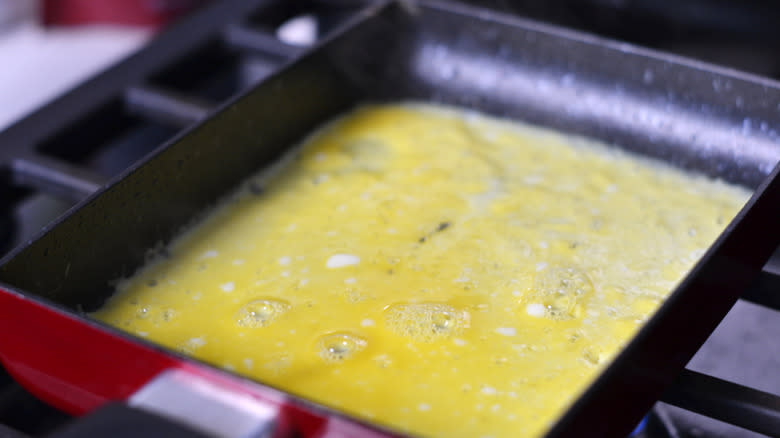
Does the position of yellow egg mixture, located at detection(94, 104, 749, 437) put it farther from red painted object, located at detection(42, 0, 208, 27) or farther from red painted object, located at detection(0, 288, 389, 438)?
red painted object, located at detection(42, 0, 208, 27)

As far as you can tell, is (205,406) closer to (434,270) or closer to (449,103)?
(434,270)

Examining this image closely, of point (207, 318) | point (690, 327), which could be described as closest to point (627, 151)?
point (690, 327)

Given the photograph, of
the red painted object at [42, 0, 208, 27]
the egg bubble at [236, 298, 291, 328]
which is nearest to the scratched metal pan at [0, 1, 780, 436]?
the egg bubble at [236, 298, 291, 328]

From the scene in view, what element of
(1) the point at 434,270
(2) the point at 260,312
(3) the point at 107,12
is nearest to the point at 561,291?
(1) the point at 434,270

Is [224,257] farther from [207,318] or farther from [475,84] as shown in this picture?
[475,84]

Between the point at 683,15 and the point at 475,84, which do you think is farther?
the point at 683,15

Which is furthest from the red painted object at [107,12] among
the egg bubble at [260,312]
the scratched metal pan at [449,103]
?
the egg bubble at [260,312]

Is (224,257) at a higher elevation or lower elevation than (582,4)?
lower

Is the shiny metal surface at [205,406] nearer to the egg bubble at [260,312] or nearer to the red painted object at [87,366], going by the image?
the red painted object at [87,366]

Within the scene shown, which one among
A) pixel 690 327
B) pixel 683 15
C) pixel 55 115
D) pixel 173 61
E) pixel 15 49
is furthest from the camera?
pixel 15 49
